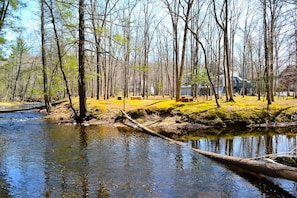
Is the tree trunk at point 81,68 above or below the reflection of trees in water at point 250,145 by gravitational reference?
above

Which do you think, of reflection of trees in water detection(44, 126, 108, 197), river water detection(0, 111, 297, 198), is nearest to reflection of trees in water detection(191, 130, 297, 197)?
river water detection(0, 111, 297, 198)

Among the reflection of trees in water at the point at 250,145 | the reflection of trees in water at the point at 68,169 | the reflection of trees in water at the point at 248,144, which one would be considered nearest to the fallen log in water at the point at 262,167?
the reflection of trees in water at the point at 250,145

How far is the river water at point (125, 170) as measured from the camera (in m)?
5.14

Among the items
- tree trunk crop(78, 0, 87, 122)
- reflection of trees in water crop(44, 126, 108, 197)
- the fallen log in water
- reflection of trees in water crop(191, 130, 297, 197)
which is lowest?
reflection of trees in water crop(191, 130, 297, 197)

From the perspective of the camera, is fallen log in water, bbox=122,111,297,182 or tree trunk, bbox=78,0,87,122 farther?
tree trunk, bbox=78,0,87,122

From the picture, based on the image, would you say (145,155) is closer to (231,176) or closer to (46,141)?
(231,176)

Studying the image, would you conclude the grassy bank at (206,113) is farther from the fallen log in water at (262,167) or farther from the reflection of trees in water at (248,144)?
the fallen log in water at (262,167)

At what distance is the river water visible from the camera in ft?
16.9

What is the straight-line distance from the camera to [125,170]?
648cm

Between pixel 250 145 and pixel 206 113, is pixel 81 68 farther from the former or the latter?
pixel 250 145

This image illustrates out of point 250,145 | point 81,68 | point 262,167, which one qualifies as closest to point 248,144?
point 250,145

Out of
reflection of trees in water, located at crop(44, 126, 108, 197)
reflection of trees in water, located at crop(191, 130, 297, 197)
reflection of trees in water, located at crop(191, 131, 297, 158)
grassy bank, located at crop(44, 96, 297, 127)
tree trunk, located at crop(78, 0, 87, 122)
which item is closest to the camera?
reflection of trees in water, located at crop(44, 126, 108, 197)

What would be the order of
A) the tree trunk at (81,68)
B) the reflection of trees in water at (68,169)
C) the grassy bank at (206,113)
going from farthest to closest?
1. the grassy bank at (206,113)
2. the tree trunk at (81,68)
3. the reflection of trees in water at (68,169)

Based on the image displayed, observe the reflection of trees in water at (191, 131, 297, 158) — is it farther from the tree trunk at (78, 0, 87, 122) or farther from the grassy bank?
the tree trunk at (78, 0, 87, 122)
